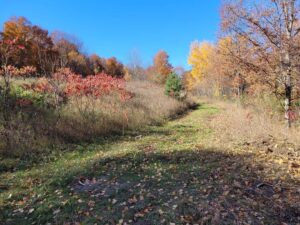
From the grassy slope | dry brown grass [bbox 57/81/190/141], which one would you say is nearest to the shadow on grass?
the grassy slope

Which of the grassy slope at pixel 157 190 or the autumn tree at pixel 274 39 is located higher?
the autumn tree at pixel 274 39

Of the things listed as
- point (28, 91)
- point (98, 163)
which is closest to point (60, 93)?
point (28, 91)

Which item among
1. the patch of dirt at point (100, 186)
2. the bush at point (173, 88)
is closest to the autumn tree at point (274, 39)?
the patch of dirt at point (100, 186)

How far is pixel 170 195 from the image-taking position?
354 centimetres

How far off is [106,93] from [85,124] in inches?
133

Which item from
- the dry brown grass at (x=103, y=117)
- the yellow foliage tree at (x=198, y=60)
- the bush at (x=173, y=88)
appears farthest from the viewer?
the yellow foliage tree at (x=198, y=60)

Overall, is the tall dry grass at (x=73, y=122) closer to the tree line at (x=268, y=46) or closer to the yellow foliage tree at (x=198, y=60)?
the tree line at (x=268, y=46)

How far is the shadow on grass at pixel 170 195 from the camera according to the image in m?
2.99

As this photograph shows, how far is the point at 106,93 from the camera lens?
11125 millimetres

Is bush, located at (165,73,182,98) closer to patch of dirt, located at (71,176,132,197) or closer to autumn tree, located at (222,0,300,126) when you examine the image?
autumn tree, located at (222,0,300,126)

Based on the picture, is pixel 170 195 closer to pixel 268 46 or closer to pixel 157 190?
pixel 157 190

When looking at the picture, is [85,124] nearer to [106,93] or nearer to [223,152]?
[106,93]

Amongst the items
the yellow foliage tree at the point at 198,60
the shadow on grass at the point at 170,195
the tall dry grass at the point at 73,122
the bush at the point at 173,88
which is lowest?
the shadow on grass at the point at 170,195

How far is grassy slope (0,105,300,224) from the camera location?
3.04 m
